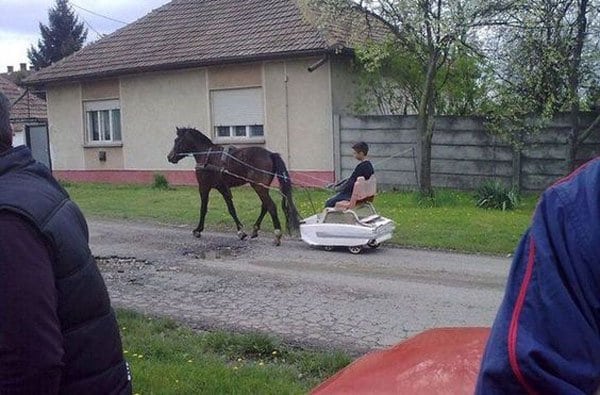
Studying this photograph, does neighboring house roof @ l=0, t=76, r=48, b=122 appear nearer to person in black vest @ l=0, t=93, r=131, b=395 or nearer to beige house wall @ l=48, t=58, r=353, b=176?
beige house wall @ l=48, t=58, r=353, b=176

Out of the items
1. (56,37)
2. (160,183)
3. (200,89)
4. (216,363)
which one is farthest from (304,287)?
(56,37)

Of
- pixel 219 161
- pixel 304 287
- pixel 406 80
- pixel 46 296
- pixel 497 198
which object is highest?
pixel 406 80

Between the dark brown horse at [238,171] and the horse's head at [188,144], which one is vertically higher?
the horse's head at [188,144]

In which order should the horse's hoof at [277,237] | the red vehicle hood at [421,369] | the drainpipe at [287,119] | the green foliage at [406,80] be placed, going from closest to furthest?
the red vehicle hood at [421,369]
the horse's hoof at [277,237]
the green foliage at [406,80]
the drainpipe at [287,119]

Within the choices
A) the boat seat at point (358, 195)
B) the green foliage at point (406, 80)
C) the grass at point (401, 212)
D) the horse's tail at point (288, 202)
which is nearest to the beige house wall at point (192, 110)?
the green foliage at point (406, 80)

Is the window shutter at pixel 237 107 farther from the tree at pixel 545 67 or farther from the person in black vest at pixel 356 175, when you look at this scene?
the person in black vest at pixel 356 175

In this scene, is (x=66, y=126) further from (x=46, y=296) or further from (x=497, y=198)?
(x=46, y=296)

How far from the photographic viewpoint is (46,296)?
2189 millimetres

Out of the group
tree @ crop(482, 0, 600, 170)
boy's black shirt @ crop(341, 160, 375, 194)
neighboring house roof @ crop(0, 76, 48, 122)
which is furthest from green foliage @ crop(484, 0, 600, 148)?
neighboring house roof @ crop(0, 76, 48, 122)

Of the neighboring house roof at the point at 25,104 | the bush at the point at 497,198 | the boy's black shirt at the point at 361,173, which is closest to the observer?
the boy's black shirt at the point at 361,173

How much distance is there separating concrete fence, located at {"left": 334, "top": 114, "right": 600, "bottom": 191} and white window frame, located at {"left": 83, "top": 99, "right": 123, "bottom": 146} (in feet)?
26.6

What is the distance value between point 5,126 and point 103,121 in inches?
887

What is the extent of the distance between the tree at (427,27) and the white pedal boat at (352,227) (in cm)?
510

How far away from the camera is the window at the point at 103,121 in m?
23.8
